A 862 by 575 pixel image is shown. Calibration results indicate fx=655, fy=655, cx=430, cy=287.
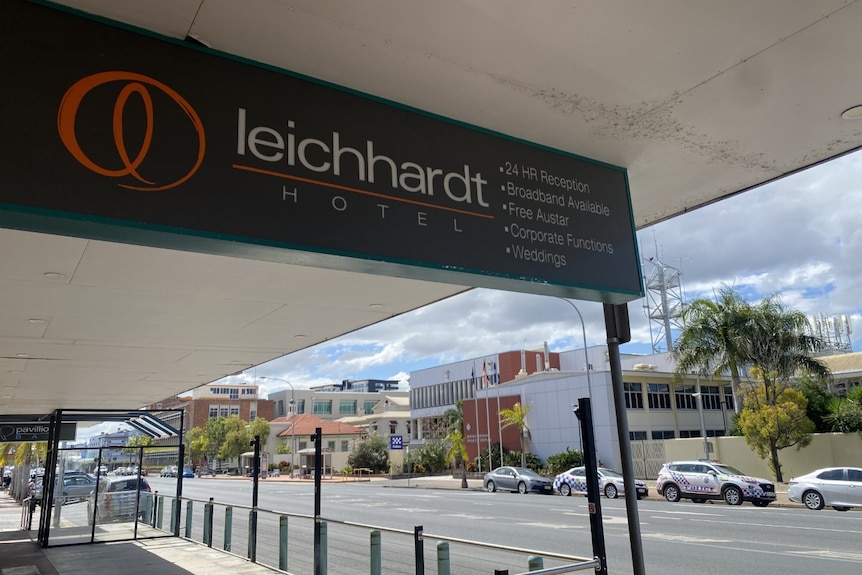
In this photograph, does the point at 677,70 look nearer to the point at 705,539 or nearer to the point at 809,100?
the point at 809,100

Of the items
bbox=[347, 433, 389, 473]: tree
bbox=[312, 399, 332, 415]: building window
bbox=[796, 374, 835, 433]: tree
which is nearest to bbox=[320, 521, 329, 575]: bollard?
bbox=[796, 374, 835, 433]: tree

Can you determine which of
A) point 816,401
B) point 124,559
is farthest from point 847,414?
point 124,559

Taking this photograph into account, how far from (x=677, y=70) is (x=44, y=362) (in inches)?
431

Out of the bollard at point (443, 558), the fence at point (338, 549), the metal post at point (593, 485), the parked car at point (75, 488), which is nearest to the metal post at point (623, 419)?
the metal post at point (593, 485)

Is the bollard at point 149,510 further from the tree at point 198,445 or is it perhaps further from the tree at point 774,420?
the tree at point 198,445

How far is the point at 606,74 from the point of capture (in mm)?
3340

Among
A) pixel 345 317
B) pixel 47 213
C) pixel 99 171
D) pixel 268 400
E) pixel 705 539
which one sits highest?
pixel 268 400

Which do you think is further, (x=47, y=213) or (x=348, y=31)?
(x=348, y=31)

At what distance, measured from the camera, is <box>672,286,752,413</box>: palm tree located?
3000 centimetres

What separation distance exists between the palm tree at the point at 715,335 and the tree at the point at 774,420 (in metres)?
1.87

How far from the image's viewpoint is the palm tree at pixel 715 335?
30000 millimetres

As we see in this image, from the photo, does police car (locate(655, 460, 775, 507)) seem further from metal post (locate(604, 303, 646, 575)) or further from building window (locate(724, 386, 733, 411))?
building window (locate(724, 386, 733, 411))

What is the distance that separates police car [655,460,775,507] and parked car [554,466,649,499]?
4.83ft

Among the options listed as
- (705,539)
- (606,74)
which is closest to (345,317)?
(606,74)
